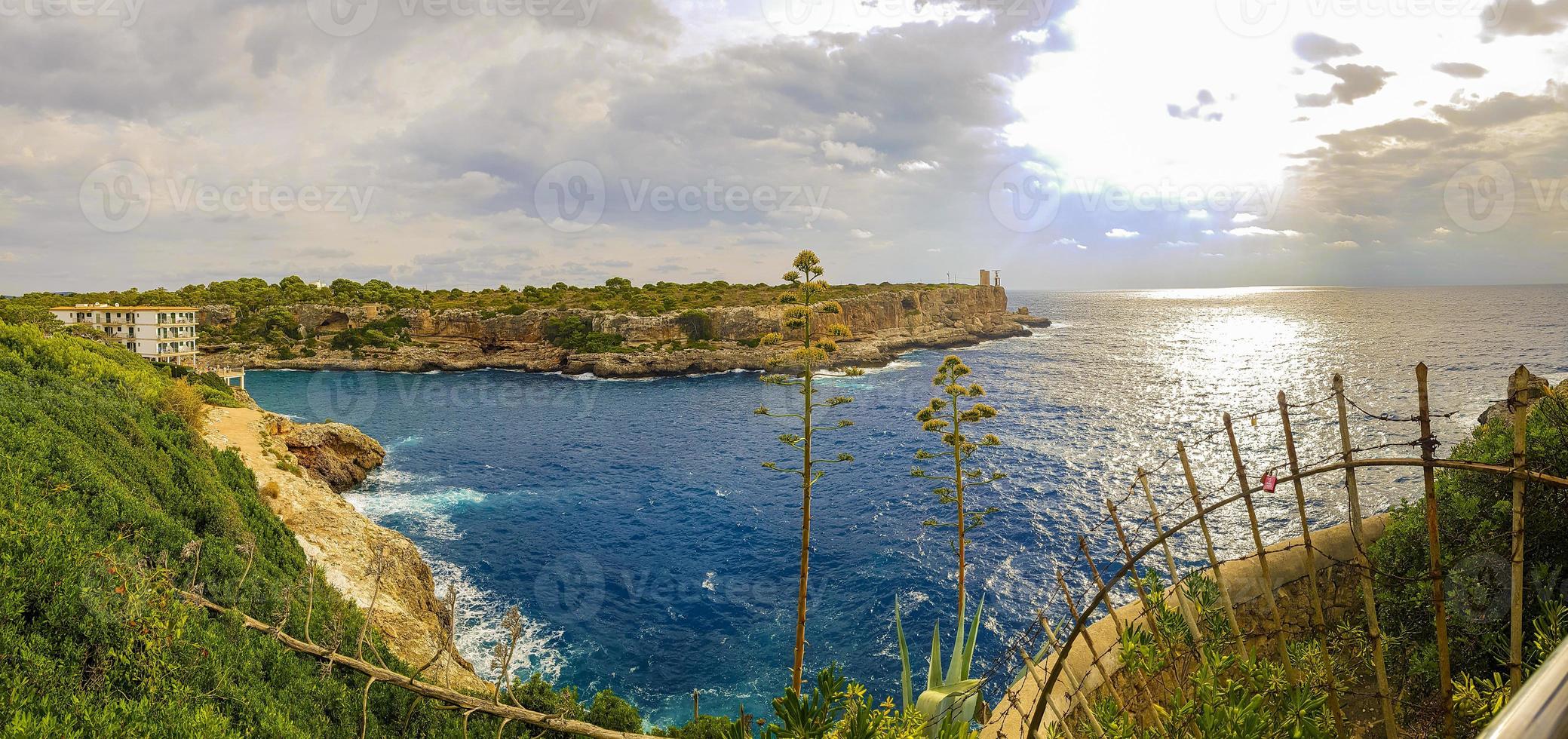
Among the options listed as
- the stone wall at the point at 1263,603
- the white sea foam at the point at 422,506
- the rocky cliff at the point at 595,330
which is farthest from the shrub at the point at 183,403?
the rocky cliff at the point at 595,330

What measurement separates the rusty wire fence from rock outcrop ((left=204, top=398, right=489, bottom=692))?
22.6 feet

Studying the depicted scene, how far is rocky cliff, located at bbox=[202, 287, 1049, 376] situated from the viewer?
2308 inches

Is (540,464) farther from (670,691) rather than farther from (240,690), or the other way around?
(240,690)

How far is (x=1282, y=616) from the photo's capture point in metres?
6.39

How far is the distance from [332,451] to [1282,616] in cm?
2932

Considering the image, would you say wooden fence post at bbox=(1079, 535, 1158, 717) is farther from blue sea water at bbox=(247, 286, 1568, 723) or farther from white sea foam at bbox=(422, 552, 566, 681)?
white sea foam at bbox=(422, 552, 566, 681)

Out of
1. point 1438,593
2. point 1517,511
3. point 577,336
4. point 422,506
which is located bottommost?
point 422,506

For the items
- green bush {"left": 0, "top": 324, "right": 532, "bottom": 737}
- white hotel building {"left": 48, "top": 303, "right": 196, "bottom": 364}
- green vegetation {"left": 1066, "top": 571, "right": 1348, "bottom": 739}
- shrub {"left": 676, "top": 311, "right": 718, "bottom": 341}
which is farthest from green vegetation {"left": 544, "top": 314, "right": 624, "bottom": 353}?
green vegetation {"left": 1066, "top": 571, "right": 1348, "bottom": 739}

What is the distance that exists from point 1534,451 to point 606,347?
60.5 metres

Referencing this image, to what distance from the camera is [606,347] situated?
60938 millimetres

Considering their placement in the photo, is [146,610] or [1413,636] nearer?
[146,610]

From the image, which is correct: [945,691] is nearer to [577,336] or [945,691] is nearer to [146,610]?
[146,610]

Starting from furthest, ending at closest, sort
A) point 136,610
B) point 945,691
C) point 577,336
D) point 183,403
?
1. point 577,336
2. point 183,403
3. point 945,691
4. point 136,610

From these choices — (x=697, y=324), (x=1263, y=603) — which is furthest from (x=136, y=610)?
(x=697, y=324)
